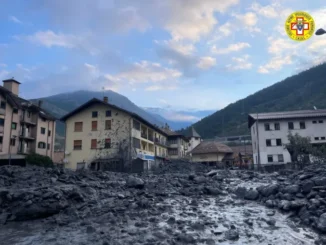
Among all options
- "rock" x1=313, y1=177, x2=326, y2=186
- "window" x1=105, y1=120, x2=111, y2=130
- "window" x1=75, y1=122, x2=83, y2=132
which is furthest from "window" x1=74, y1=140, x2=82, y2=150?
"rock" x1=313, y1=177, x2=326, y2=186

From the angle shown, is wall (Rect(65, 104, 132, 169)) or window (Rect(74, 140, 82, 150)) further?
window (Rect(74, 140, 82, 150))

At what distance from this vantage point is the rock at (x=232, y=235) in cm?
862

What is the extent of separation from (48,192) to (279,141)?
141 ft

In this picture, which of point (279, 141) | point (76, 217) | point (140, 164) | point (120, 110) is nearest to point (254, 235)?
point (76, 217)

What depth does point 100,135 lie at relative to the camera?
145ft

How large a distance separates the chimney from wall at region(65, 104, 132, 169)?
15651 millimetres

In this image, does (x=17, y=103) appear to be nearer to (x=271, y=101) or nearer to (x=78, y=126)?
(x=78, y=126)

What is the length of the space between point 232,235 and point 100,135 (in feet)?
122

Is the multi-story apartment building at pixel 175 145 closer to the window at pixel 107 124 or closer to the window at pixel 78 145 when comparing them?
the window at pixel 107 124

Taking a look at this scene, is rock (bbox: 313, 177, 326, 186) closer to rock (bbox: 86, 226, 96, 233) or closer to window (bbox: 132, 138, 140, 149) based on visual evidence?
rock (bbox: 86, 226, 96, 233)

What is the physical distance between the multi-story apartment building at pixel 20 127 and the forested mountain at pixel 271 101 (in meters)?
72.4

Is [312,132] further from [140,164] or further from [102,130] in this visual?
[102,130]

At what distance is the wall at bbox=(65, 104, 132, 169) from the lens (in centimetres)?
4291

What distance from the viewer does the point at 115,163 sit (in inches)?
1436
